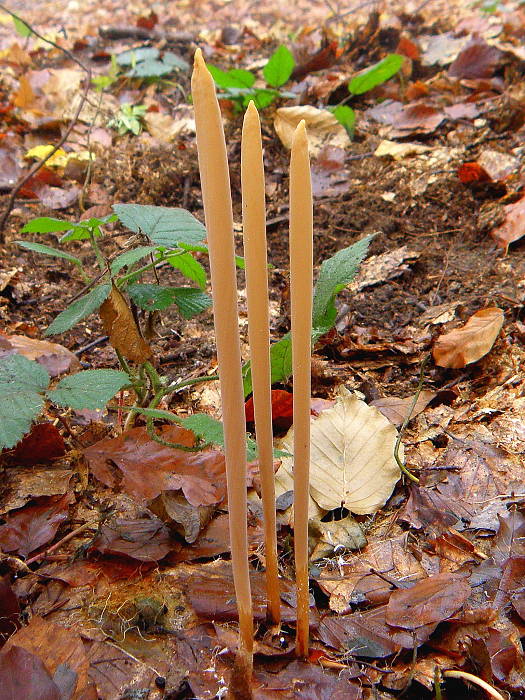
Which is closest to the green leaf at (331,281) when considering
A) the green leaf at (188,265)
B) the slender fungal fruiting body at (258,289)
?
the green leaf at (188,265)

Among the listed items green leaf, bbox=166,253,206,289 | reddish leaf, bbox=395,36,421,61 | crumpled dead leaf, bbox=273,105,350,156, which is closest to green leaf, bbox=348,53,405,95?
crumpled dead leaf, bbox=273,105,350,156

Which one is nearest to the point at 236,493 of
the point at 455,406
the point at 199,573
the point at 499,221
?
the point at 199,573

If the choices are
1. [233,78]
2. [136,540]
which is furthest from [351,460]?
[233,78]

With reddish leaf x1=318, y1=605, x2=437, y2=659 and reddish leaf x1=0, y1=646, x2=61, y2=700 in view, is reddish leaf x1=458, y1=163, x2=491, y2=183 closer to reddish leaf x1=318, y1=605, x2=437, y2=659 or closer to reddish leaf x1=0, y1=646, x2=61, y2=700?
reddish leaf x1=318, y1=605, x2=437, y2=659

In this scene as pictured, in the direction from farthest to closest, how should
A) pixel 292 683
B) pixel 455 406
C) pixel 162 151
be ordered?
pixel 162 151
pixel 455 406
pixel 292 683

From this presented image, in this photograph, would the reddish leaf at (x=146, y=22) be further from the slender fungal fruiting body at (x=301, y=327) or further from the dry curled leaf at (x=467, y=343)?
the slender fungal fruiting body at (x=301, y=327)

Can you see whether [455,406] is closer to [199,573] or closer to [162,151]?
[199,573]
